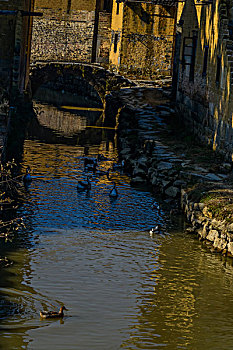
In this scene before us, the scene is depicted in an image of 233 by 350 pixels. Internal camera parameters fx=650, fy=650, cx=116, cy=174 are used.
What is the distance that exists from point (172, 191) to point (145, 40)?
21320mm

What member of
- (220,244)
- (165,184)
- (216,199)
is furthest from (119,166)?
(220,244)

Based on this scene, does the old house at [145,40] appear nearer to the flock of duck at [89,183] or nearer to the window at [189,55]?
the window at [189,55]

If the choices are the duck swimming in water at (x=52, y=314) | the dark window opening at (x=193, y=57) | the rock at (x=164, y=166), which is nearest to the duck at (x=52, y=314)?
the duck swimming in water at (x=52, y=314)

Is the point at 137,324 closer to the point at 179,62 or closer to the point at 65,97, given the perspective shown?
the point at 179,62

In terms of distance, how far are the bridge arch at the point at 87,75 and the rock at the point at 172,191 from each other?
599 inches

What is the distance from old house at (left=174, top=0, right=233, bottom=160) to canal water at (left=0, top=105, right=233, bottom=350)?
3287 millimetres

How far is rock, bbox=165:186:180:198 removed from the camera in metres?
17.0

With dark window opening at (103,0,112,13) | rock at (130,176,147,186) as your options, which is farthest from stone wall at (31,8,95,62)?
rock at (130,176,147,186)

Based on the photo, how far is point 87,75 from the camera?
33.1 m

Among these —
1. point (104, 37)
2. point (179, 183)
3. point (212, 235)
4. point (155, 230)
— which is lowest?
point (155, 230)

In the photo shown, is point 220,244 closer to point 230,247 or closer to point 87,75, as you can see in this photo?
point 230,247

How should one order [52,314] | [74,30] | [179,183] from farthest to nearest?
1. [74,30]
2. [179,183]
3. [52,314]

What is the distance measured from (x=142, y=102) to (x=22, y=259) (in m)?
16.9

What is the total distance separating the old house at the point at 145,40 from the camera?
36406 millimetres
